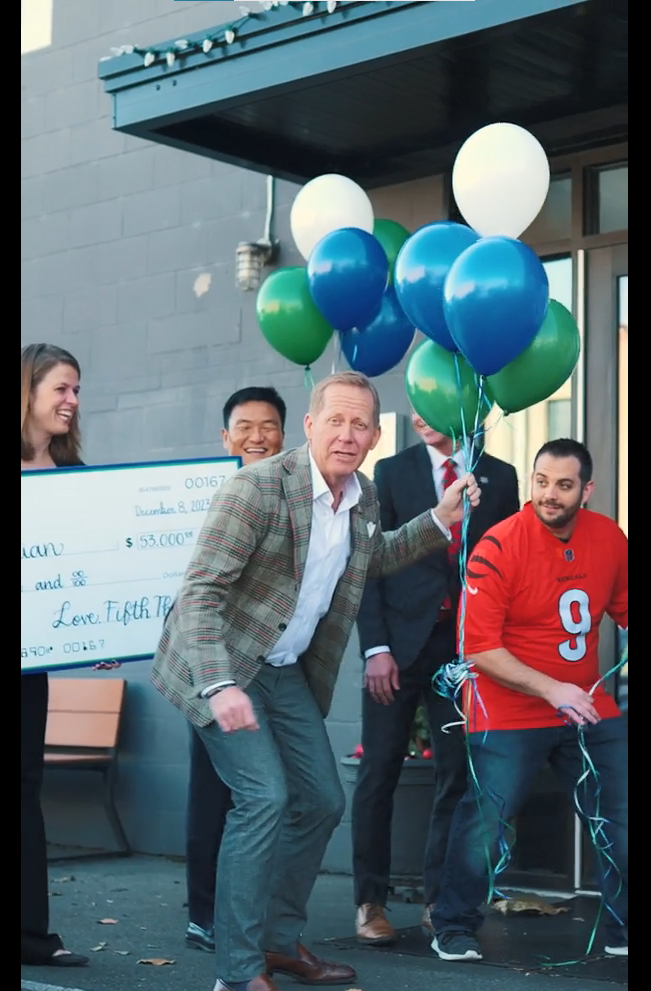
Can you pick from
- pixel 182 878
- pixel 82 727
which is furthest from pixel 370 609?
pixel 82 727

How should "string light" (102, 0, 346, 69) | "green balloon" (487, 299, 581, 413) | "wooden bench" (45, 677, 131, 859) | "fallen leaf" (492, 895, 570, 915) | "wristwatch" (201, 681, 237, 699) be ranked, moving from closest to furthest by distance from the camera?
"wristwatch" (201, 681, 237, 699), "green balloon" (487, 299, 581, 413), "string light" (102, 0, 346, 69), "fallen leaf" (492, 895, 570, 915), "wooden bench" (45, 677, 131, 859)

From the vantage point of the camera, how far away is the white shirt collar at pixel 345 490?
4785 mm

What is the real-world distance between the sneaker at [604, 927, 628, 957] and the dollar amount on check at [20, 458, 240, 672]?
6.71ft

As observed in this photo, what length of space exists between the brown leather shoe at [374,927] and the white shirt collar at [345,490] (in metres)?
1.79

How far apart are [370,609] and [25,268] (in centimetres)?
432

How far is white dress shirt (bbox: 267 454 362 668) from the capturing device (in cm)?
480

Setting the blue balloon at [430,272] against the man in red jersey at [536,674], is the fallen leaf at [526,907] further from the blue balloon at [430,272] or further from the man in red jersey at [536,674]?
the blue balloon at [430,272]

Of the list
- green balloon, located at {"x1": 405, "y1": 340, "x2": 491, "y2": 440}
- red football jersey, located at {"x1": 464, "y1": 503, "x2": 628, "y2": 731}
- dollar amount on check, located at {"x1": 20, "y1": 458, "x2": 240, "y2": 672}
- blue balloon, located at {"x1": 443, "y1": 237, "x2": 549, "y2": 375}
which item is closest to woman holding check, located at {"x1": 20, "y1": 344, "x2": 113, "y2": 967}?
dollar amount on check, located at {"x1": 20, "y1": 458, "x2": 240, "y2": 672}

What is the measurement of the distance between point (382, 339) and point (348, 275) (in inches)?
14.1

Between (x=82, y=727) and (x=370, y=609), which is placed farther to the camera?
(x=82, y=727)

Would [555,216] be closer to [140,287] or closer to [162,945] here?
[140,287]

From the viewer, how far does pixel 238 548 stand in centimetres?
458

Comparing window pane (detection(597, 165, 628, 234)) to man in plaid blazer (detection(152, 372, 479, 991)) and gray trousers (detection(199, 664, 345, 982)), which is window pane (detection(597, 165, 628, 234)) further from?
gray trousers (detection(199, 664, 345, 982))
